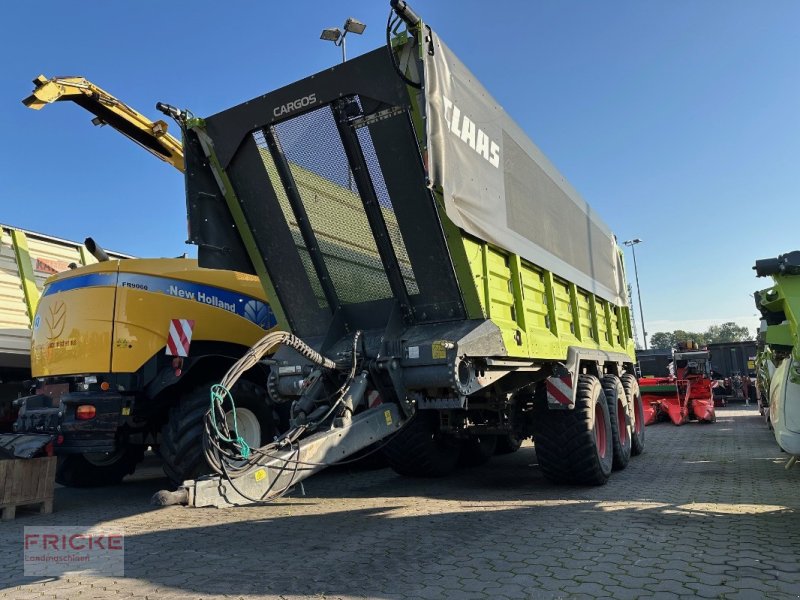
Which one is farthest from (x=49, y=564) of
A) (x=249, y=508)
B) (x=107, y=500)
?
(x=107, y=500)

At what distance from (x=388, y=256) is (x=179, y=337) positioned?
105 inches

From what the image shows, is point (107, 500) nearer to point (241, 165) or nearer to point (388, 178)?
point (241, 165)

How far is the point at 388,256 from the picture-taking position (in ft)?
16.1

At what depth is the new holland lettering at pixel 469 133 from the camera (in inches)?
172

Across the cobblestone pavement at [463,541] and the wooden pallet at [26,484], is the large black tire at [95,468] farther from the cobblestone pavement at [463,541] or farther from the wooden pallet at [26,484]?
the wooden pallet at [26,484]

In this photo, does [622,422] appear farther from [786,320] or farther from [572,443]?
[786,320]

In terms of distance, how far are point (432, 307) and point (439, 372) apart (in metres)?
0.70

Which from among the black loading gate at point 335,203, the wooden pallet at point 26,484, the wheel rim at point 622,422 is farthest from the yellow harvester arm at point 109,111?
the wheel rim at point 622,422

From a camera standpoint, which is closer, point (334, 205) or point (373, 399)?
point (373, 399)

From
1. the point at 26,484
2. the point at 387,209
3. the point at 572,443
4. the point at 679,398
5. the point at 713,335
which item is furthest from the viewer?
the point at 713,335

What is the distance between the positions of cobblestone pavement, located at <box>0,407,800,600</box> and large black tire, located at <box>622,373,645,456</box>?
1.62 meters

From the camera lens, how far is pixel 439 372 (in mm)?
4305

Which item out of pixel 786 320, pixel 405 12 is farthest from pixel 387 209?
pixel 786 320

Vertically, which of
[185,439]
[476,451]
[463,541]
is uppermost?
[185,439]
